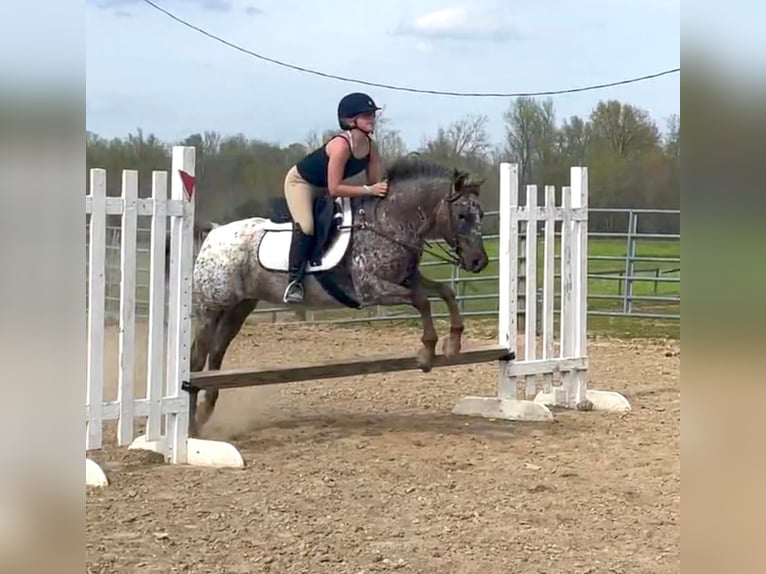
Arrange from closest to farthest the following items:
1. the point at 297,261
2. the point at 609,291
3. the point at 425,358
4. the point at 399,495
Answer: the point at 399,495 → the point at 297,261 → the point at 425,358 → the point at 609,291

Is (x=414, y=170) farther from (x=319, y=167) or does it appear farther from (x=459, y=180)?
(x=319, y=167)

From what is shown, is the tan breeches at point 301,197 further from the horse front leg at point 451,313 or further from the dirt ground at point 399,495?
the dirt ground at point 399,495

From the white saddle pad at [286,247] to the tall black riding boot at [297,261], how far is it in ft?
0.08

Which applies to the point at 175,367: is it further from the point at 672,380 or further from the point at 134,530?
the point at 672,380

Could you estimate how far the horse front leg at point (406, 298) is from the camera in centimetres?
401

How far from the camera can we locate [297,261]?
398 cm

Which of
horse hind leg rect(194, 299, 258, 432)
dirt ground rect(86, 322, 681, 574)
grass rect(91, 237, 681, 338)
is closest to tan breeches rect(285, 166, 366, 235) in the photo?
horse hind leg rect(194, 299, 258, 432)

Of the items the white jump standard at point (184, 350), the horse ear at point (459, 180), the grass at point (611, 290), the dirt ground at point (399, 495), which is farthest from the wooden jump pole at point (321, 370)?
the grass at point (611, 290)

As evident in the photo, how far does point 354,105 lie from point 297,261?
0.69 metres

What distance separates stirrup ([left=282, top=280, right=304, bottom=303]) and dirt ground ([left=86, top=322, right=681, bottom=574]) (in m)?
0.58

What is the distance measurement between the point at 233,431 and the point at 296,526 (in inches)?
58.7

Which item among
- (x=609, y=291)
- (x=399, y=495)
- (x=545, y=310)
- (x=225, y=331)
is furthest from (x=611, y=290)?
(x=399, y=495)
